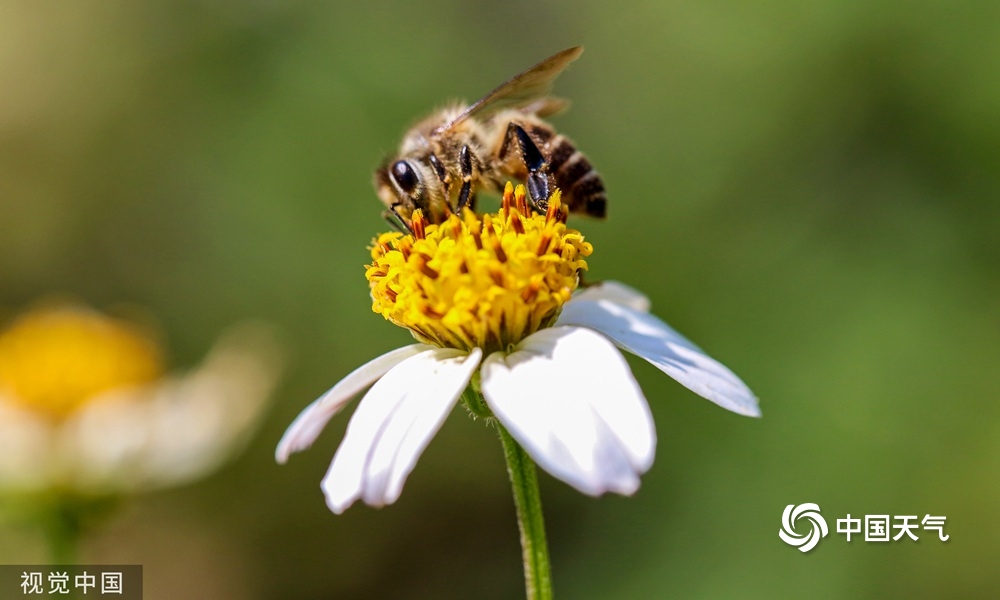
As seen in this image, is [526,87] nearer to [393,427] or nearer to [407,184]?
[407,184]

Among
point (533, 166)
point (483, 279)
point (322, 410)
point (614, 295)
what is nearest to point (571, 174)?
point (533, 166)

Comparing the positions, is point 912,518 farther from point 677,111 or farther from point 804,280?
point 677,111

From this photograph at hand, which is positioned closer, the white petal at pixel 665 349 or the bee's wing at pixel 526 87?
the white petal at pixel 665 349

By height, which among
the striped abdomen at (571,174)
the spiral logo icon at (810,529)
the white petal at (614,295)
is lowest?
the spiral logo icon at (810,529)

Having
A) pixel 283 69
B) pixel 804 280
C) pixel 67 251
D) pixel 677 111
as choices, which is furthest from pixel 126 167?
pixel 804 280

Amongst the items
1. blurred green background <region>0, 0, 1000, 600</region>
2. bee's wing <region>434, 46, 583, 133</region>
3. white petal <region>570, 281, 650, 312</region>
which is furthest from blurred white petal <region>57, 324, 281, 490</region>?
white petal <region>570, 281, 650, 312</region>

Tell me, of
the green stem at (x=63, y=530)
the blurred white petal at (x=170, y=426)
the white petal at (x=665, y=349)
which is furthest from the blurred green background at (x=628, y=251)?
the white petal at (x=665, y=349)

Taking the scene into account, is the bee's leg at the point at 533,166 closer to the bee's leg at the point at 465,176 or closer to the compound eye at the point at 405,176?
the bee's leg at the point at 465,176

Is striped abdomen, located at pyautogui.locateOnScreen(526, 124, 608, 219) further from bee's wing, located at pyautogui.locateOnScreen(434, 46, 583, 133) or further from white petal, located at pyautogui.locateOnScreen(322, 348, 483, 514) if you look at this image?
white petal, located at pyautogui.locateOnScreen(322, 348, 483, 514)
